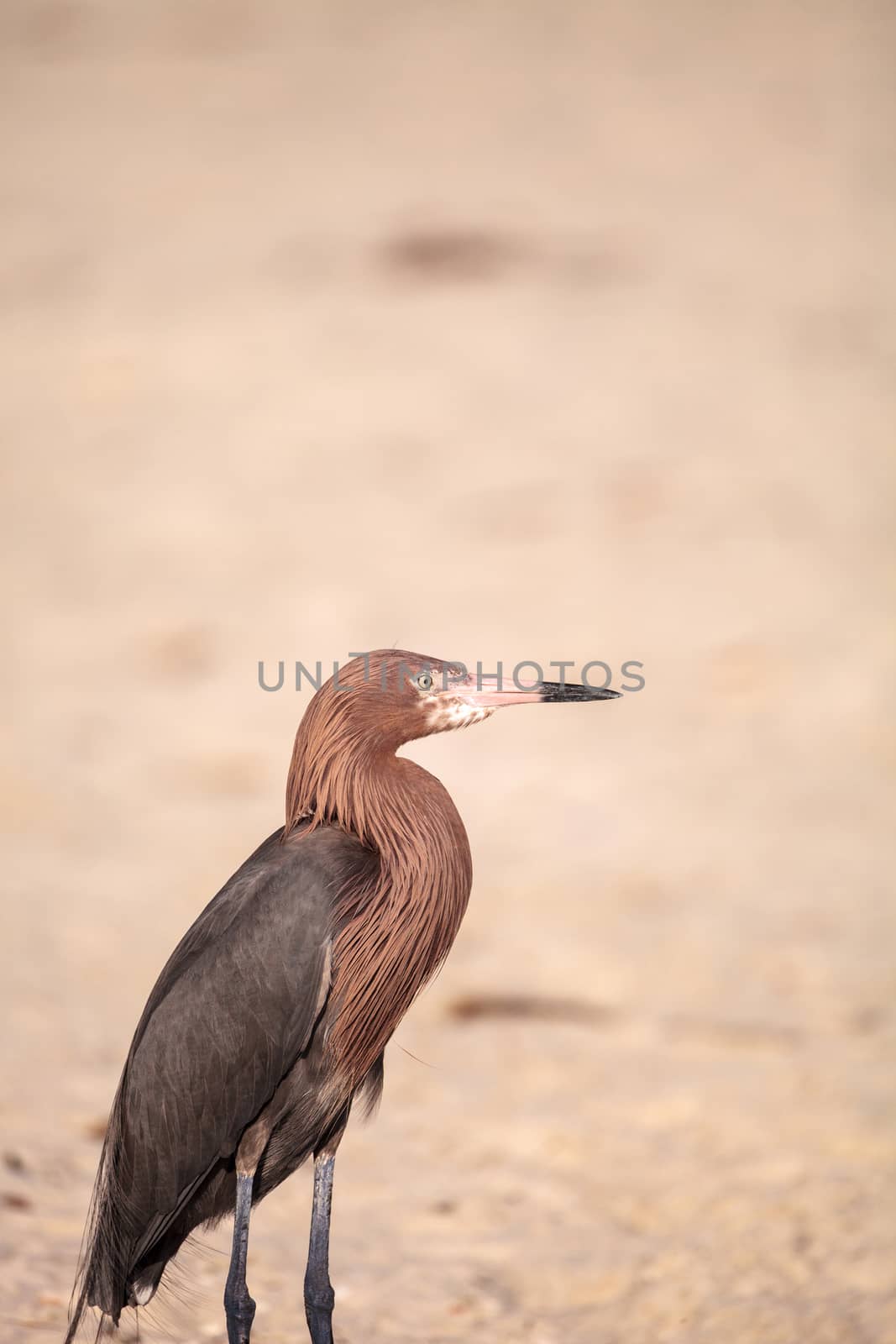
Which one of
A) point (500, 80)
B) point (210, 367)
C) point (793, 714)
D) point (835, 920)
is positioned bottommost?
point (835, 920)

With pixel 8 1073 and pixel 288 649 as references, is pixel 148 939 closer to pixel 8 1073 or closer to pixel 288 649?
pixel 8 1073

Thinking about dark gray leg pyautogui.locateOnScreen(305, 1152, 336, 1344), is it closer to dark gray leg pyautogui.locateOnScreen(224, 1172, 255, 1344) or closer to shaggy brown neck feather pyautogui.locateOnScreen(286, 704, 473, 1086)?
dark gray leg pyautogui.locateOnScreen(224, 1172, 255, 1344)

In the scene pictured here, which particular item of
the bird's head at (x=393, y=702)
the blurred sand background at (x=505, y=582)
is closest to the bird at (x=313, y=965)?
the bird's head at (x=393, y=702)

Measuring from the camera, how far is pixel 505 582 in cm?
961

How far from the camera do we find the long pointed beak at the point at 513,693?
3051 mm

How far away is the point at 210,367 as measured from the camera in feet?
38.3

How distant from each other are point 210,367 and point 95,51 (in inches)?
153

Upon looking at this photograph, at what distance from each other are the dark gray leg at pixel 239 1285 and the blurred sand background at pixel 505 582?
1090 millimetres

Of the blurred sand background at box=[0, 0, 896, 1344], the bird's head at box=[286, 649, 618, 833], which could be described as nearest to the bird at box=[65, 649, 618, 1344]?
the bird's head at box=[286, 649, 618, 833]

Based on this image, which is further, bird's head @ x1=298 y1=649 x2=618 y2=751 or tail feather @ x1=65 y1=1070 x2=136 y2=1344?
tail feather @ x1=65 y1=1070 x2=136 y2=1344

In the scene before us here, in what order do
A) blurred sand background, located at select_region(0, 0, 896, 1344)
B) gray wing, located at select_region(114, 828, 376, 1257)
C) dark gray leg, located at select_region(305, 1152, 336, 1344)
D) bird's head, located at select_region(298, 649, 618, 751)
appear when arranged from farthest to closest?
blurred sand background, located at select_region(0, 0, 896, 1344)
dark gray leg, located at select_region(305, 1152, 336, 1344)
gray wing, located at select_region(114, 828, 376, 1257)
bird's head, located at select_region(298, 649, 618, 751)

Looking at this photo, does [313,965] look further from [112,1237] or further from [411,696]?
[112,1237]

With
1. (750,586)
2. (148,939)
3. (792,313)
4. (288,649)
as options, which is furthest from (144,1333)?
(792,313)

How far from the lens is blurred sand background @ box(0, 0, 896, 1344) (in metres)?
5.14
